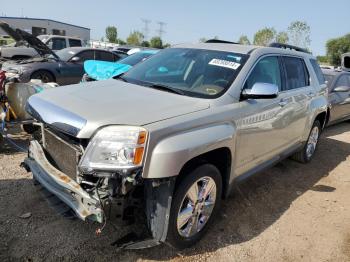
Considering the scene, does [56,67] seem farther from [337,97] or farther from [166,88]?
[337,97]

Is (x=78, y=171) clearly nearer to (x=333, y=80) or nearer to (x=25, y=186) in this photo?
(x=25, y=186)

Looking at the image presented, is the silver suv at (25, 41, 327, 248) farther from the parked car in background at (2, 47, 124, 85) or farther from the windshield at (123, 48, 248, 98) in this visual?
the parked car in background at (2, 47, 124, 85)

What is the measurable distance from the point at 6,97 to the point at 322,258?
15.8ft

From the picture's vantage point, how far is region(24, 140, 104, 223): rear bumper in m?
2.63

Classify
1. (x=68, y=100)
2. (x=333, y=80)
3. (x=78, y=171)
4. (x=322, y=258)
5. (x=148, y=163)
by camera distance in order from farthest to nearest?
(x=333, y=80) → (x=322, y=258) → (x=68, y=100) → (x=78, y=171) → (x=148, y=163)

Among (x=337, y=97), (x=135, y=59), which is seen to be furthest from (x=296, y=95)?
(x=135, y=59)

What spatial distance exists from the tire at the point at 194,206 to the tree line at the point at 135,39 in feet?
196

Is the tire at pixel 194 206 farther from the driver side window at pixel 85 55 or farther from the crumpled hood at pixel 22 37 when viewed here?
the driver side window at pixel 85 55

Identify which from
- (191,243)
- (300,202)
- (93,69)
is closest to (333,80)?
(300,202)

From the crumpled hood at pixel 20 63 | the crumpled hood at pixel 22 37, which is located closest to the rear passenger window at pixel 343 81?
the crumpled hood at pixel 22 37

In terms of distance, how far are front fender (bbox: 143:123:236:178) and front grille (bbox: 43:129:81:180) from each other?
639mm

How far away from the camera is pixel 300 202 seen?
4.64 m

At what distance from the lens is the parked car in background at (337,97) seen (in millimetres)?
8624

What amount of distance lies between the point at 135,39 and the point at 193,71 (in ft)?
245
